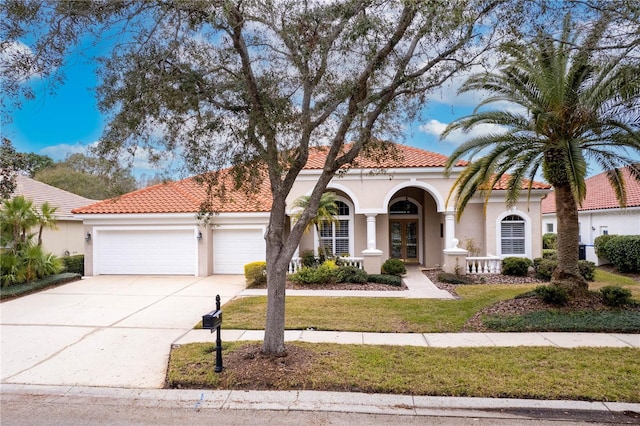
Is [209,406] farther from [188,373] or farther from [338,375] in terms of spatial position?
[338,375]

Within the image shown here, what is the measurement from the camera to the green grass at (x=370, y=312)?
8.30 metres

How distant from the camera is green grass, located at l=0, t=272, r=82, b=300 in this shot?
12.3 m

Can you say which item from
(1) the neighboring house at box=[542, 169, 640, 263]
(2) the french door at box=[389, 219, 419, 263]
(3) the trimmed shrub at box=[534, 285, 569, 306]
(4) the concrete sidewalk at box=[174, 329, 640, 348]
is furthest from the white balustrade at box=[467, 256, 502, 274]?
(4) the concrete sidewalk at box=[174, 329, 640, 348]

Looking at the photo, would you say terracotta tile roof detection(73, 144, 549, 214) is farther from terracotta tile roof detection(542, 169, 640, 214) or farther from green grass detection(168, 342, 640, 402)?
green grass detection(168, 342, 640, 402)

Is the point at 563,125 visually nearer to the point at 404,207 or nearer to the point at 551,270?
the point at 551,270

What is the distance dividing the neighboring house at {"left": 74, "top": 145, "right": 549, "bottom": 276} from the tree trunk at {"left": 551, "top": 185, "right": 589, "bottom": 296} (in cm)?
609

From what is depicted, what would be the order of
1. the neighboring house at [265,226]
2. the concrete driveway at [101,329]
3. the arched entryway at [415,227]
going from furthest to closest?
the arched entryway at [415,227]
the neighboring house at [265,226]
the concrete driveway at [101,329]

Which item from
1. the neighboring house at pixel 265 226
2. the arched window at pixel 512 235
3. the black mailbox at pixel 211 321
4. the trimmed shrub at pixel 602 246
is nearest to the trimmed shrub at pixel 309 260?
the neighboring house at pixel 265 226

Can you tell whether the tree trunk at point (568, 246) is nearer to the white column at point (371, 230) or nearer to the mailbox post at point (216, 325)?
the white column at point (371, 230)

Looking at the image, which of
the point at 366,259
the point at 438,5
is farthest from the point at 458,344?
the point at 366,259

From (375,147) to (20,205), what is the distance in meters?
13.8

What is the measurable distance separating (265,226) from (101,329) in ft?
28.2

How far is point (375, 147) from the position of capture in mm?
7055

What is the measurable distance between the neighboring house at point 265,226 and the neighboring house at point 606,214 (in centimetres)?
320
